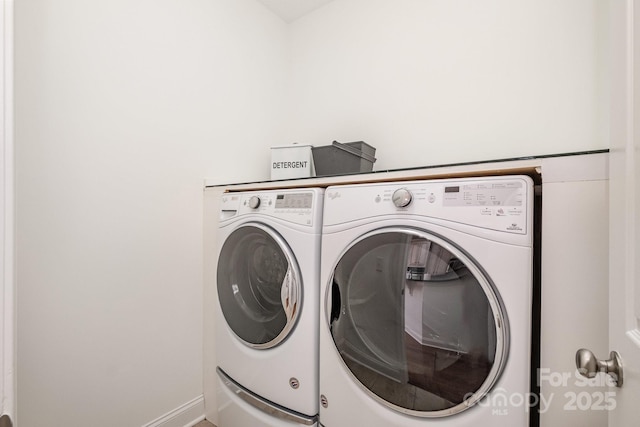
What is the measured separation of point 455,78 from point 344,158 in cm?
74

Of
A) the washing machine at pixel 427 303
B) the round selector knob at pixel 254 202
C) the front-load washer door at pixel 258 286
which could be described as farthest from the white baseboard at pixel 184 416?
the round selector knob at pixel 254 202

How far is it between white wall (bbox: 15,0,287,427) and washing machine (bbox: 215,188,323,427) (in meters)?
0.28

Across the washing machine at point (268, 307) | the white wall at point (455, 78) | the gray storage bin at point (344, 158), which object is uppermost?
the white wall at point (455, 78)

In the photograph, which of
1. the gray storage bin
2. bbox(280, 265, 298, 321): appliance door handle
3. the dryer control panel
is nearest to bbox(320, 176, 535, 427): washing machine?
the dryer control panel

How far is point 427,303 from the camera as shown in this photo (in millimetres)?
845

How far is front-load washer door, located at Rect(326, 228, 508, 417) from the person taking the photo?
76 centimetres

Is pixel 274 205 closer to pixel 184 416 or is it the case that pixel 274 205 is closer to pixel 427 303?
pixel 427 303

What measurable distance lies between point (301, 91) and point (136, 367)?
202 cm

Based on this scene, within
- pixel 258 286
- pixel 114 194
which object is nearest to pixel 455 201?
pixel 258 286

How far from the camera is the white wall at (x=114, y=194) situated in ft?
3.46

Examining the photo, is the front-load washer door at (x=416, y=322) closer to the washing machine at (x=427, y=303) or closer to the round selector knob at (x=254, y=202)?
the washing machine at (x=427, y=303)

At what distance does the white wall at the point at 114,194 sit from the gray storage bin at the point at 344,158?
1.85 ft

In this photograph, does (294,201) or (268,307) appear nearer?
(294,201)

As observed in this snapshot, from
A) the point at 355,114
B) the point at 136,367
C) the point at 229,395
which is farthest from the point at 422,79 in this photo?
the point at 136,367
